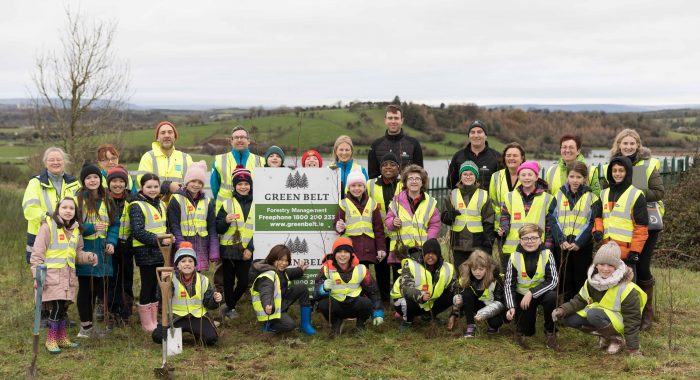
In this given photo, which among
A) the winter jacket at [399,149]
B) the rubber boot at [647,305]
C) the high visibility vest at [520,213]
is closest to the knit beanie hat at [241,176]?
the winter jacket at [399,149]

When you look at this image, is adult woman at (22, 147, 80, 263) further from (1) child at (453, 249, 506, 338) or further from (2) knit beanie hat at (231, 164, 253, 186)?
(1) child at (453, 249, 506, 338)

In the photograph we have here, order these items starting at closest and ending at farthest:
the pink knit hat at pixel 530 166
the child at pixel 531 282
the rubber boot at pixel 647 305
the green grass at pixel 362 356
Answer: the green grass at pixel 362 356 → the child at pixel 531 282 → the pink knit hat at pixel 530 166 → the rubber boot at pixel 647 305

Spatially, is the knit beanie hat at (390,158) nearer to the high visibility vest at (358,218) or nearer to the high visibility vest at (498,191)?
the high visibility vest at (358,218)

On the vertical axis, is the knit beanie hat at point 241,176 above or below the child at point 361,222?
above

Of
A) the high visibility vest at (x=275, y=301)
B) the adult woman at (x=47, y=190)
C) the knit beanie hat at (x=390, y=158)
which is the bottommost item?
the high visibility vest at (x=275, y=301)

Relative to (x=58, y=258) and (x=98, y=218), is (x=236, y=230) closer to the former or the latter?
(x=98, y=218)

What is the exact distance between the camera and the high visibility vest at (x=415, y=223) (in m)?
7.49

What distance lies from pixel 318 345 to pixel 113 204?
2.67 m

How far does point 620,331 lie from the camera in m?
6.41

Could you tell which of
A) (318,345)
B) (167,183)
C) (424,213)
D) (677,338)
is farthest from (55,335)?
(677,338)

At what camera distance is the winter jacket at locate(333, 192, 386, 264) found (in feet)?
25.4

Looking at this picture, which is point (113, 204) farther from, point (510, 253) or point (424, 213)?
point (510, 253)

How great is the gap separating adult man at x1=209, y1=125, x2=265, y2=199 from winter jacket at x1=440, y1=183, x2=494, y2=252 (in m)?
2.48

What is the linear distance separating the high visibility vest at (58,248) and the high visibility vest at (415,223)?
3.52 metres
